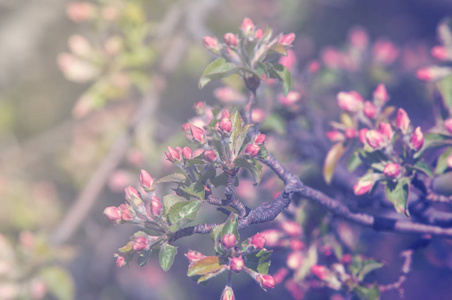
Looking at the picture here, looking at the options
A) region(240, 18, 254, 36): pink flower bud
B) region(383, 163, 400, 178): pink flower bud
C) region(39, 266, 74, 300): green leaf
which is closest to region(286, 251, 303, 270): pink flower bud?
region(383, 163, 400, 178): pink flower bud

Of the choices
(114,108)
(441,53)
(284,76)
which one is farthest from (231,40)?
(114,108)

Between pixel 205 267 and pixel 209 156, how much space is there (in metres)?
0.29

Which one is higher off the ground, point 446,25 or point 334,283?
point 446,25

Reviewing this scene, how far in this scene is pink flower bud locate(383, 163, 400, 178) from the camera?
46.0 inches

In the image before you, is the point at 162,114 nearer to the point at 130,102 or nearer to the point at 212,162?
the point at 130,102

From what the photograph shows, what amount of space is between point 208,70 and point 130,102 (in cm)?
190

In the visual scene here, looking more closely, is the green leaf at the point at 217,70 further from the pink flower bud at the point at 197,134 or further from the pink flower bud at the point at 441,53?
the pink flower bud at the point at 441,53

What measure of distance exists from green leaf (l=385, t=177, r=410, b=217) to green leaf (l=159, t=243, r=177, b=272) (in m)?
0.64

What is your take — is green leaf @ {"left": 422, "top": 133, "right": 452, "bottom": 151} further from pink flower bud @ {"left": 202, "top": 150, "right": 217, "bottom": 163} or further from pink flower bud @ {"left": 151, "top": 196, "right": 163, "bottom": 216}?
pink flower bud @ {"left": 151, "top": 196, "right": 163, "bottom": 216}

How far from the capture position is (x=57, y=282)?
193 cm

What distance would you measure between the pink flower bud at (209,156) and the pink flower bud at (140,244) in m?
0.25

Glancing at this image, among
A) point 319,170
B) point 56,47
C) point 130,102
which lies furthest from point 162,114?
point 319,170

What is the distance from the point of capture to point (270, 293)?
2.01 meters

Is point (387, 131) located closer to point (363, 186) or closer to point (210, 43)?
point (363, 186)
